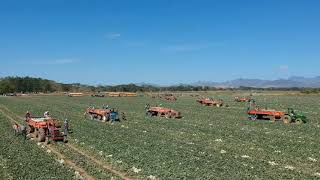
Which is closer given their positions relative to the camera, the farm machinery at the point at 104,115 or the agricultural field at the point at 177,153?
the agricultural field at the point at 177,153

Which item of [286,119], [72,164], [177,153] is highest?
[286,119]

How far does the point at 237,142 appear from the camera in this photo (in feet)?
94.5

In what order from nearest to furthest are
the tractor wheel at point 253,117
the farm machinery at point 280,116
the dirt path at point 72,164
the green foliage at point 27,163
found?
the green foliage at point 27,163 < the dirt path at point 72,164 < the farm machinery at point 280,116 < the tractor wheel at point 253,117

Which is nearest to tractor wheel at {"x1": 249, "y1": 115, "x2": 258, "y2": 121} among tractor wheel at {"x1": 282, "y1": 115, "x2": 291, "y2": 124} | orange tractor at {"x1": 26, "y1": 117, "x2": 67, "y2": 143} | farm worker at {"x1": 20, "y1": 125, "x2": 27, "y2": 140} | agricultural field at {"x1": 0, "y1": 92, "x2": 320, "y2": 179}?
tractor wheel at {"x1": 282, "y1": 115, "x2": 291, "y2": 124}

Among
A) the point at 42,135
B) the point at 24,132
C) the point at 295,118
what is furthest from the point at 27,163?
the point at 295,118

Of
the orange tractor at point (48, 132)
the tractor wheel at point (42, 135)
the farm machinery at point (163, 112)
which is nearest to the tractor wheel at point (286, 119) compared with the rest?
the farm machinery at point (163, 112)

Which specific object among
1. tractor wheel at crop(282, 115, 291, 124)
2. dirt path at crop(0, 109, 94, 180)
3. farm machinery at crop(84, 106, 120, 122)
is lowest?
dirt path at crop(0, 109, 94, 180)

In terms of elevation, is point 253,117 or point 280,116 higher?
point 280,116

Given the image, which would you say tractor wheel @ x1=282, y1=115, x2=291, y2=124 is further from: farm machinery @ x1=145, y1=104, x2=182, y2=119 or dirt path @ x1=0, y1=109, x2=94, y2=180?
dirt path @ x1=0, y1=109, x2=94, y2=180

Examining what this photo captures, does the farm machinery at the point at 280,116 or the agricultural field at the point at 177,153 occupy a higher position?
the farm machinery at the point at 280,116

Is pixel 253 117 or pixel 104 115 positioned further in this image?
pixel 253 117

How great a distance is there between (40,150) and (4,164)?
436 cm

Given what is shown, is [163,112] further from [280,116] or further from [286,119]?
[286,119]

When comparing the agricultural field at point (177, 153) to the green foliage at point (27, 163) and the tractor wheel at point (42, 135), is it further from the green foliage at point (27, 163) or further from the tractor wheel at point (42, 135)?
the tractor wheel at point (42, 135)
